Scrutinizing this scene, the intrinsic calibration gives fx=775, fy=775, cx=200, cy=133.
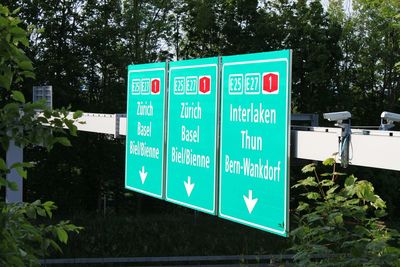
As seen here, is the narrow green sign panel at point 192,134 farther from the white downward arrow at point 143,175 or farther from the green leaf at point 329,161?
the green leaf at point 329,161

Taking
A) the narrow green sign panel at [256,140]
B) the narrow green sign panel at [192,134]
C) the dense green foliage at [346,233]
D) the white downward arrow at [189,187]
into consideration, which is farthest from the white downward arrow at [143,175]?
the dense green foliage at [346,233]

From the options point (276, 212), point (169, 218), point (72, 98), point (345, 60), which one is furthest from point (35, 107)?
point (345, 60)

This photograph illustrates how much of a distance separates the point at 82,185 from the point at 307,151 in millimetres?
35823

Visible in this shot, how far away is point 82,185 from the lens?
40.7m

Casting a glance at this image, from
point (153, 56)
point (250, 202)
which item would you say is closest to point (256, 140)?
point (250, 202)

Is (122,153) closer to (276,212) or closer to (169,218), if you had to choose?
(169,218)

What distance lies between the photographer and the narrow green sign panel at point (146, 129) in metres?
7.14

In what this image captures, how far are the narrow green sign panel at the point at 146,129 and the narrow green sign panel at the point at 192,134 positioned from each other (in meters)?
0.25

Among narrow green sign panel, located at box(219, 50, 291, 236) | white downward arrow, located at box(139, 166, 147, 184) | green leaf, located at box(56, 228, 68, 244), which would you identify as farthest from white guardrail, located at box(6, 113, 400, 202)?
white downward arrow, located at box(139, 166, 147, 184)

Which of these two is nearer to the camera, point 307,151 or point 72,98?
point 307,151

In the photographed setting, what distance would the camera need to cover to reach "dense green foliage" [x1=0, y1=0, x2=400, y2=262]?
39.4m

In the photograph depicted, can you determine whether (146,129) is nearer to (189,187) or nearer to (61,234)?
(189,187)

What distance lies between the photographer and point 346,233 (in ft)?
16.5

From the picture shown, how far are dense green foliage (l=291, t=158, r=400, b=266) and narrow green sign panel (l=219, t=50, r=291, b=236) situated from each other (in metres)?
0.20
